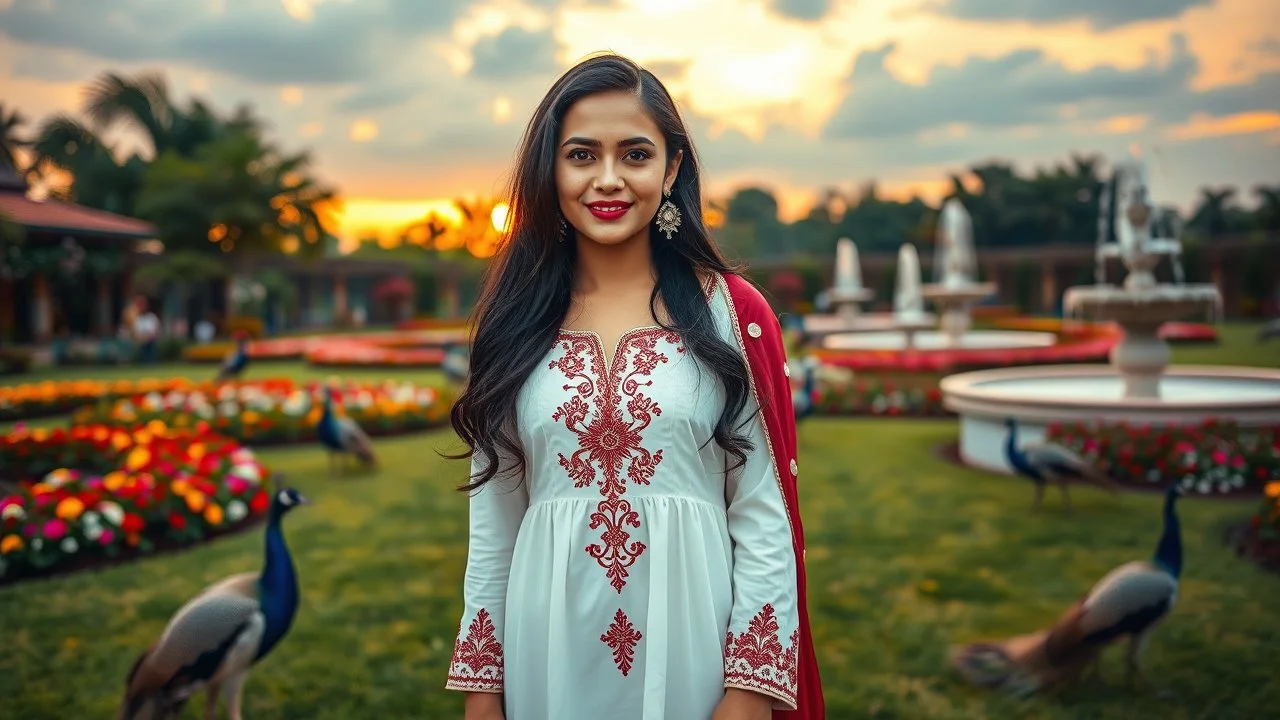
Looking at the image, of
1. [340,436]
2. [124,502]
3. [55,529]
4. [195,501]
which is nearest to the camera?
[55,529]

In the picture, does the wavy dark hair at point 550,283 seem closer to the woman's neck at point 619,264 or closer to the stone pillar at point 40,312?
the woman's neck at point 619,264

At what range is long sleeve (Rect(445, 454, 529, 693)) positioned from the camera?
1646 mm

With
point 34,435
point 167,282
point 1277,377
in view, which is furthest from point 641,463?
point 167,282

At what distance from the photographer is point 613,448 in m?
1.61

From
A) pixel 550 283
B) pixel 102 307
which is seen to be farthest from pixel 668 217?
pixel 102 307

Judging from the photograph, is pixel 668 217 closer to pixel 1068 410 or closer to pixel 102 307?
pixel 1068 410

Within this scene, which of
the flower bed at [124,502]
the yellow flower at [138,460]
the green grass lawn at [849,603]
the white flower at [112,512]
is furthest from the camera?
the yellow flower at [138,460]

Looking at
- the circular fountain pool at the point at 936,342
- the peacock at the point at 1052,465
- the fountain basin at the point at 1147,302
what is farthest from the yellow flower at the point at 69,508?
the circular fountain pool at the point at 936,342

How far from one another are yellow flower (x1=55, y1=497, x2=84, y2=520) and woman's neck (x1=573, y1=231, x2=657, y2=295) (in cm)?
439

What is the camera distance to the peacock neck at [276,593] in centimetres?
299

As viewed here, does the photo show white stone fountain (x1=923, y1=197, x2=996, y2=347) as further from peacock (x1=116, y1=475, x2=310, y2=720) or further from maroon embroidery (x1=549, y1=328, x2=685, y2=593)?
maroon embroidery (x1=549, y1=328, x2=685, y2=593)

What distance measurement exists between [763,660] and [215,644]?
2002mm

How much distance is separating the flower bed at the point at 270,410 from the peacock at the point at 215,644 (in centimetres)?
624

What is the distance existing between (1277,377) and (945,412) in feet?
10.0
